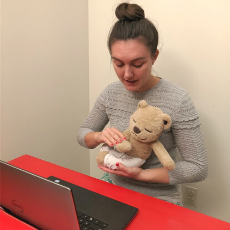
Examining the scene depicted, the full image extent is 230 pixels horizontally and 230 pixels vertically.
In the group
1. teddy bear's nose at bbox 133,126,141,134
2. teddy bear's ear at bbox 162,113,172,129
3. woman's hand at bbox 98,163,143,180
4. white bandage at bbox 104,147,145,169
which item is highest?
teddy bear's ear at bbox 162,113,172,129

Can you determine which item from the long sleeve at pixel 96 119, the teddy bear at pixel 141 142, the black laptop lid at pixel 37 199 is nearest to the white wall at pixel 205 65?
the long sleeve at pixel 96 119

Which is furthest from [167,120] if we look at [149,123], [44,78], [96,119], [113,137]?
[44,78]

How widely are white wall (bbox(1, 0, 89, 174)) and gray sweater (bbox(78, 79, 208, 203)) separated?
328 millimetres

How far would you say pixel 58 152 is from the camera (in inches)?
53.8

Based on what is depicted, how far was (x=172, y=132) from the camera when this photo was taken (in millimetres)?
886

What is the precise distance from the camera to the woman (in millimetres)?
787

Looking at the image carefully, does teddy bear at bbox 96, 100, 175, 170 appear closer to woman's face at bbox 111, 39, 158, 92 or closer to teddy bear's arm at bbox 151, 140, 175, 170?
teddy bear's arm at bbox 151, 140, 175, 170

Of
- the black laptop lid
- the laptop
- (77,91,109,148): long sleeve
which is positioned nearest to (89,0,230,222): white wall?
(77,91,109,148): long sleeve

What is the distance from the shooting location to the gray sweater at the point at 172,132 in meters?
0.84

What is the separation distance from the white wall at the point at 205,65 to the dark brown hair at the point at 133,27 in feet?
1.13

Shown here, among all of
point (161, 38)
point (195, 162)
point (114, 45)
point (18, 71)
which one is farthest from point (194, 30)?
point (18, 71)

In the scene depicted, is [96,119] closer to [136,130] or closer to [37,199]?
[136,130]

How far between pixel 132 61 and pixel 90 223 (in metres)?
0.53

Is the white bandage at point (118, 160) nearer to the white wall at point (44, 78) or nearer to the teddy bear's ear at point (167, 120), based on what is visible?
the teddy bear's ear at point (167, 120)
